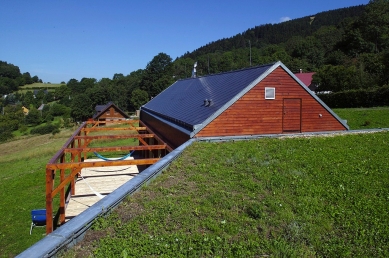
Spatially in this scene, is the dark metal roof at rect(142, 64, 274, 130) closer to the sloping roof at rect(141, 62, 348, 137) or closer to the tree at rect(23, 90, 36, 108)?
the sloping roof at rect(141, 62, 348, 137)

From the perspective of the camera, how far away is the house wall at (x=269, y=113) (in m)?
11.4

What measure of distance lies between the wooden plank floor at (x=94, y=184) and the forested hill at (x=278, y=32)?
117m

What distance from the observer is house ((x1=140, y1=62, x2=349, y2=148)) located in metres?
11.4

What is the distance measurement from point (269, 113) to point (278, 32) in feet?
451

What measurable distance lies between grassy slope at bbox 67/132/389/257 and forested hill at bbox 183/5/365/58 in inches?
4942

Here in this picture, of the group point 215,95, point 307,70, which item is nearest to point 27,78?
point 307,70

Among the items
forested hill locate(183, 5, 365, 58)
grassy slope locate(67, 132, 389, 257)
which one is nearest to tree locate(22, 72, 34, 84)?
forested hill locate(183, 5, 365, 58)

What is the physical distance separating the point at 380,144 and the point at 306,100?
3767mm

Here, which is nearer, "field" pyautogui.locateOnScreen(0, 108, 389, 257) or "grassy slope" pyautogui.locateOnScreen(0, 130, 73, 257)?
"field" pyautogui.locateOnScreen(0, 108, 389, 257)

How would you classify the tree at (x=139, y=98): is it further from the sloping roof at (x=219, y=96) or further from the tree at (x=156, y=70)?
the sloping roof at (x=219, y=96)

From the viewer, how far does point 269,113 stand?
489 inches

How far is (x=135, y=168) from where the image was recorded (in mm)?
19906

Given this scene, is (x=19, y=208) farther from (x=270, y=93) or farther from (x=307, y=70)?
(x=307, y=70)

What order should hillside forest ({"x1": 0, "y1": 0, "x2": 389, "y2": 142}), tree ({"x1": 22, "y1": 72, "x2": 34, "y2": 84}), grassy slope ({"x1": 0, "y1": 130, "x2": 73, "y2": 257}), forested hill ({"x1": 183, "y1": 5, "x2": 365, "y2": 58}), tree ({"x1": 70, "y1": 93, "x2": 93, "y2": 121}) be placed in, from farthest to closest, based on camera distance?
tree ({"x1": 22, "y1": 72, "x2": 34, "y2": 84}) < forested hill ({"x1": 183, "y1": 5, "x2": 365, "y2": 58}) < tree ({"x1": 70, "y1": 93, "x2": 93, "y2": 121}) < hillside forest ({"x1": 0, "y1": 0, "x2": 389, "y2": 142}) < grassy slope ({"x1": 0, "y1": 130, "x2": 73, "y2": 257})
